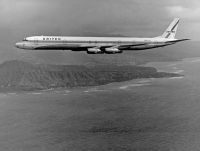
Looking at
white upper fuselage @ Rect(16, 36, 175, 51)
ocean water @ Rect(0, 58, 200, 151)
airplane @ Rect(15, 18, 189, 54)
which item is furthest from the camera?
ocean water @ Rect(0, 58, 200, 151)

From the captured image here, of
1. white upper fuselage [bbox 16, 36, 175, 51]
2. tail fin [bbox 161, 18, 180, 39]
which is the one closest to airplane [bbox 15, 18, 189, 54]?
white upper fuselage [bbox 16, 36, 175, 51]

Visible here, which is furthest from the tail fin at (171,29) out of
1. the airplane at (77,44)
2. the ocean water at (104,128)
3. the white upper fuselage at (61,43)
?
the ocean water at (104,128)

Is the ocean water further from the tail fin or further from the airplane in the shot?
the tail fin

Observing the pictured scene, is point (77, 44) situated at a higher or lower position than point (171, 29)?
lower

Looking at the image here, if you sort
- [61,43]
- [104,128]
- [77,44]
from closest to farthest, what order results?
[61,43] < [77,44] < [104,128]

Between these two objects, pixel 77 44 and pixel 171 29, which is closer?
pixel 77 44

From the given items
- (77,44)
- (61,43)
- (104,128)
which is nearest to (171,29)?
(77,44)

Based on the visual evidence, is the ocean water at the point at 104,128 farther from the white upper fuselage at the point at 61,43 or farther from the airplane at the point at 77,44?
the white upper fuselage at the point at 61,43

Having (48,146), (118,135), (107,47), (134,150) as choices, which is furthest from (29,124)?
(107,47)

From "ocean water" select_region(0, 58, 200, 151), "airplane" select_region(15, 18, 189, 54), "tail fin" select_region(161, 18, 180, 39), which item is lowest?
"ocean water" select_region(0, 58, 200, 151)

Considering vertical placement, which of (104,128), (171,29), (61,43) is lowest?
(104,128)

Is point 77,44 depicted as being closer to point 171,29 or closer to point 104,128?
point 171,29

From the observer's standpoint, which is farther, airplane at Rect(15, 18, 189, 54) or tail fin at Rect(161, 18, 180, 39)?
tail fin at Rect(161, 18, 180, 39)
